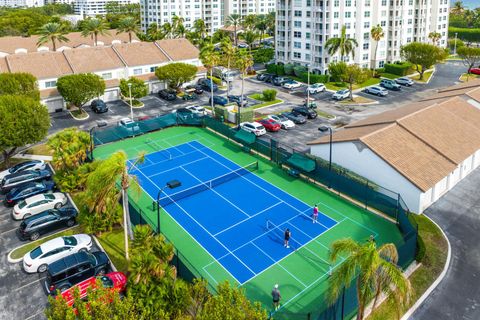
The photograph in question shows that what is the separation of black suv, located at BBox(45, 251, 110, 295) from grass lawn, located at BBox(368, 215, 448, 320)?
1917 cm

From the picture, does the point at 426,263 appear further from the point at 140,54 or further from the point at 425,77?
the point at 425,77

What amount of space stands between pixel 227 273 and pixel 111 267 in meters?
8.88

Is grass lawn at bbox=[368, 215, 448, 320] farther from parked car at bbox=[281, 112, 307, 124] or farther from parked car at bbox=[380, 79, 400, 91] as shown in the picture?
parked car at bbox=[380, 79, 400, 91]

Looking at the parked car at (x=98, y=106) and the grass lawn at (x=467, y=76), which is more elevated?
the grass lawn at (x=467, y=76)

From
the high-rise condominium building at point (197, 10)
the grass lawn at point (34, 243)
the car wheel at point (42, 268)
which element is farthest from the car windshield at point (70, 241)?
the high-rise condominium building at point (197, 10)

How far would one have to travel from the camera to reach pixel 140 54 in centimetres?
8275

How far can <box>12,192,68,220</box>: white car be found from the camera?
38.4 metres

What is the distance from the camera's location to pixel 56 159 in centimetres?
4175

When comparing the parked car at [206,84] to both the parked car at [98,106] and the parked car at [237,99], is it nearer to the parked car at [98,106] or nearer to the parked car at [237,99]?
the parked car at [237,99]

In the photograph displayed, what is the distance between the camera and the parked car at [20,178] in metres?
43.5

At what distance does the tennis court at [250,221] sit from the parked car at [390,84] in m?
45.7

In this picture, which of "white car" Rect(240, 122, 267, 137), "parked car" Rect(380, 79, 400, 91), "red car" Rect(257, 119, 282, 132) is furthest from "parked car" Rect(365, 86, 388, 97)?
"white car" Rect(240, 122, 267, 137)

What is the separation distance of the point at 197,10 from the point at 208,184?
124 m

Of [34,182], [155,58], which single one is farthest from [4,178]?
[155,58]
